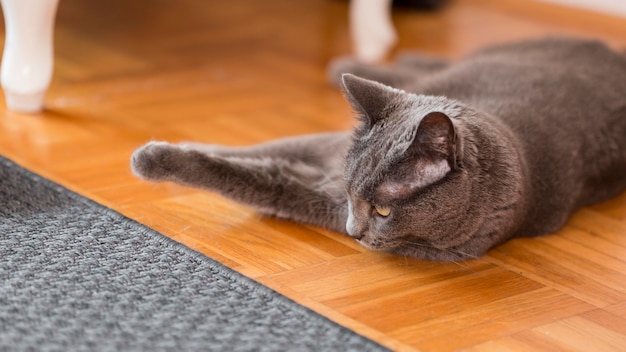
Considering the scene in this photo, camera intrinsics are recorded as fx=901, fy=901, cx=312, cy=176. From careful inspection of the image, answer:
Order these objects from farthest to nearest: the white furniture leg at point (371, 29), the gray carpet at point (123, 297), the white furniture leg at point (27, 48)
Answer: the white furniture leg at point (371, 29) < the white furniture leg at point (27, 48) < the gray carpet at point (123, 297)

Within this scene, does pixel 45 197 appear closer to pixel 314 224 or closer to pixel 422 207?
pixel 314 224

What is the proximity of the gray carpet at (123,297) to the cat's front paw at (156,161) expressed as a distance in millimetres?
80

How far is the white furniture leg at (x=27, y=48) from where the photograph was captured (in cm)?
169

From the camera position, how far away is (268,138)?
1.82 m

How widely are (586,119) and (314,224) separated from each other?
52 cm

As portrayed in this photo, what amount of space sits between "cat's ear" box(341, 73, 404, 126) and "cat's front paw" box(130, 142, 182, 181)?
288 mm

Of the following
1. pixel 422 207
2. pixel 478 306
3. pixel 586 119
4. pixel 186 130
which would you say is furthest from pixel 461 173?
pixel 186 130

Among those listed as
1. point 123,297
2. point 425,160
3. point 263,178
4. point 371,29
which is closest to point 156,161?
point 263,178

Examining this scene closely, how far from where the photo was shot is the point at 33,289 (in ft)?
A: 3.67

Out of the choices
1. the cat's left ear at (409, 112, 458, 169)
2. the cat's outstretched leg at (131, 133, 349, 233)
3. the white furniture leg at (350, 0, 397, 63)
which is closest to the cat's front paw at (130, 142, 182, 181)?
the cat's outstretched leg at (131, 133, 349, 233)

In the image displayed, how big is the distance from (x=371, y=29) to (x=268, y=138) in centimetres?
63

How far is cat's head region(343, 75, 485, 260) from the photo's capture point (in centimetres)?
120

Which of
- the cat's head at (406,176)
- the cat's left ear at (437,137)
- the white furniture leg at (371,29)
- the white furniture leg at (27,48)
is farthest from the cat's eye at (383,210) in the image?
the white furniture leg at (371,29)

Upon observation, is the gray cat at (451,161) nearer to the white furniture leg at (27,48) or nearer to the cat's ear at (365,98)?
the cat's ear at (365,98)
